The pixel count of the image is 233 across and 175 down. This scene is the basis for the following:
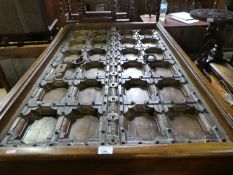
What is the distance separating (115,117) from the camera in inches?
46.5

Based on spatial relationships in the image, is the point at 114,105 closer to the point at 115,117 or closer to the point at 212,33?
the point at 115,117

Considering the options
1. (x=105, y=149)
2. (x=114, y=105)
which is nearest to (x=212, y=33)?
(x=114, y=105)

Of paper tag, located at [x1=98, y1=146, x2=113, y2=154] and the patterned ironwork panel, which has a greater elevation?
the patterned ironwork panel

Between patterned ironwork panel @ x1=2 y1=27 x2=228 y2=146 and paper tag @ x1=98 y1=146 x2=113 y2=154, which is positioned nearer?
paper tag @ x1=98 y1=146 x2=113 y2=154

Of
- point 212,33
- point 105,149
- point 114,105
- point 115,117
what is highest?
point 212,33

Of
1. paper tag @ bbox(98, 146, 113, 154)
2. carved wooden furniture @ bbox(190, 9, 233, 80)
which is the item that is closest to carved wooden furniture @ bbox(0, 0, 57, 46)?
carved wooden furniture @ bbox(190, 9, 233, 80)

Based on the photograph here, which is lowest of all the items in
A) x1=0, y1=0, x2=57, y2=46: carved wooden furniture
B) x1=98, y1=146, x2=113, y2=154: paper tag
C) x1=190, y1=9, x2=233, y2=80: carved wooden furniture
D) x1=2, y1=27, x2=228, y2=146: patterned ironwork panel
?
x1=98, y1=146, x2=113, y2=154: paper tag

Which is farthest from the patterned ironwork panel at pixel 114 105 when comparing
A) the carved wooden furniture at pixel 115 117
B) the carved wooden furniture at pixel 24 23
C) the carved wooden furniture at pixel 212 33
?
the carved wooden furniture at pixel 24 23

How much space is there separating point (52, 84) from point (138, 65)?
0.76 m

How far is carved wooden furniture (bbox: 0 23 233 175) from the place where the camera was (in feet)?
3.01

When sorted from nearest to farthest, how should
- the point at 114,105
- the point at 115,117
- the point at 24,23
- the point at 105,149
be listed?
the point at 105,149 → the point at 115,117 → the point at 114,105 → the point at 24,23

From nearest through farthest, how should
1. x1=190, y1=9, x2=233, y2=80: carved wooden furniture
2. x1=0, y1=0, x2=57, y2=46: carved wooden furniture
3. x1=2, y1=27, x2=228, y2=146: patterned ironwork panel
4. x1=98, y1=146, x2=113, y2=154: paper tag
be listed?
x1=98, y1=146, x2=113, y2=154: paper tag → x1=2, y1=27, x2=228, y2=146: patterned ironwork panel → x1=190, y1=9, x2=233, y2=80: carved wooden furniture → x1=0, y1=0, x2=57, y2=46: carved wooden furniture

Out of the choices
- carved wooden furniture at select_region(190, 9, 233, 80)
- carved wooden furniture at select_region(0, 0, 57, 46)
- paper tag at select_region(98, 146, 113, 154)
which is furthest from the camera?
carved wooden furniture at select_region(0, 0, 57, 46)

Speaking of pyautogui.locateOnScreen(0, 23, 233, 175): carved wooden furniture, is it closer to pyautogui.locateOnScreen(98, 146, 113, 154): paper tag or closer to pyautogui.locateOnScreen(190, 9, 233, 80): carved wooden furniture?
pyautogui.locateOnScreen(98, 146, 113, 154): paper tag
